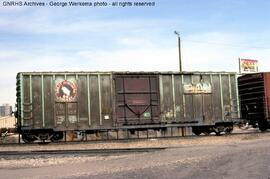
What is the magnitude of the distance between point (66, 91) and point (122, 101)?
2991mm

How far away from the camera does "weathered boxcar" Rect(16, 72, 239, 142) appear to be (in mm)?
22094

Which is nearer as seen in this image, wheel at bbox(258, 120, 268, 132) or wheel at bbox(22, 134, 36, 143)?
wheel at bbox(22, 134, 36, 143)

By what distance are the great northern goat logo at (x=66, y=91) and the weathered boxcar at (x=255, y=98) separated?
35.5ft

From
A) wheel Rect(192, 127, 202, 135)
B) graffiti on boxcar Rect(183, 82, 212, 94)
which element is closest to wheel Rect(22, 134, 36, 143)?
graffiti on boxcar Rect(183, 82, 212, 94)

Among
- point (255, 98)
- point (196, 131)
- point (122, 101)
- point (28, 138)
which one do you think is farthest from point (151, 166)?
point (255, 98)

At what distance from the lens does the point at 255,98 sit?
26.2 m

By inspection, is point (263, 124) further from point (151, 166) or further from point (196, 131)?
point (151, 166)

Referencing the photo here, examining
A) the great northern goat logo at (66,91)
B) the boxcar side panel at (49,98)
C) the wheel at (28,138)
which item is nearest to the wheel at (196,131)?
the great northern goat logo at (66,91)

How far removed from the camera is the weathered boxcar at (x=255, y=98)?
25562 millimetres

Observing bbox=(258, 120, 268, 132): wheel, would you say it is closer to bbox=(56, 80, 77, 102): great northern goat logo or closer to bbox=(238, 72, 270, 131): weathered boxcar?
bbox=(238, 72, 270, 131): weathered boxcar

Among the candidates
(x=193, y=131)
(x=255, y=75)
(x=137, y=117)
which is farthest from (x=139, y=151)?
(x=255, y=75)

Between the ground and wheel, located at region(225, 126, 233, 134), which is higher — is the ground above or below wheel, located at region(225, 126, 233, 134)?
below

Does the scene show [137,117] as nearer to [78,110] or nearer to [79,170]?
[78,110]

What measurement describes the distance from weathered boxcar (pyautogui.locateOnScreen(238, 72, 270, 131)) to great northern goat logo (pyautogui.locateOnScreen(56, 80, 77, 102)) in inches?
426
